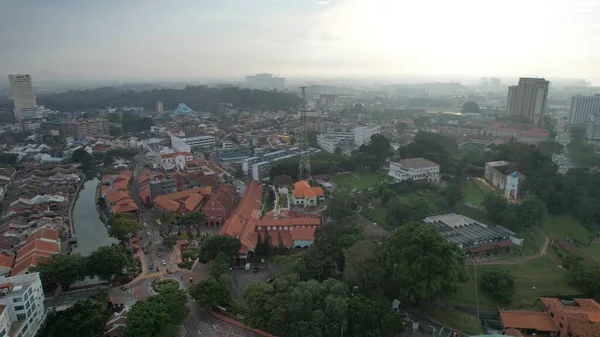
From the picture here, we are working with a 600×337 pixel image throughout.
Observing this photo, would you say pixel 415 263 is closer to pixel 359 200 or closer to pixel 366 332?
pixel 366 332

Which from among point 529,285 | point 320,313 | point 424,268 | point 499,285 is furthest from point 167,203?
point 529,285

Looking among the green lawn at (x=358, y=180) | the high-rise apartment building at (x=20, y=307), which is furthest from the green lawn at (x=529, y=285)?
the high-rise apartment building at (x=20, y=307)

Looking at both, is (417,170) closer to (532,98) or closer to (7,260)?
(7,260)

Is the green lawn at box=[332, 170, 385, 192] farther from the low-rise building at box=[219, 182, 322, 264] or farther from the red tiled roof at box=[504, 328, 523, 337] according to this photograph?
the red tiled roof at box=[504, 328, 523, 337]

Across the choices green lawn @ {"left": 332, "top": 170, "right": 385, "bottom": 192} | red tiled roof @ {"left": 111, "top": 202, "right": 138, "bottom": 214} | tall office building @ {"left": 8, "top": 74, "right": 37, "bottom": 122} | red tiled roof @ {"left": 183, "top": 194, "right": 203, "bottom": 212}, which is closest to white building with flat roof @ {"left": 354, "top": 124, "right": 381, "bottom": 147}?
green lawn @ {"left": 332, "top": 170, "right": 385, "bottom": 192}

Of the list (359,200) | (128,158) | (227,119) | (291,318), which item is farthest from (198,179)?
(227,119)
